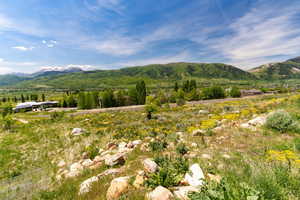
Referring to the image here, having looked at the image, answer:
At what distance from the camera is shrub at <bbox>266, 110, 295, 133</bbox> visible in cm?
716

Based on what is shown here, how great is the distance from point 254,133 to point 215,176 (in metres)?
5.50

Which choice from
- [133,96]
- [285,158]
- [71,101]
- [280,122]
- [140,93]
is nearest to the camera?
[285,158]

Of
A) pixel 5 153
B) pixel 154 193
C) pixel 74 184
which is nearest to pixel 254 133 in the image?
pixel 154 193

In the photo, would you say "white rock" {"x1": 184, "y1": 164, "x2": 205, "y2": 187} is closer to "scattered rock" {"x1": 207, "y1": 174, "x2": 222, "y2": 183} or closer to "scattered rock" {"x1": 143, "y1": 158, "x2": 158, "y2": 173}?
"scattered rock" {"x1": 207, "y1": 174, "x2": 222, "y2": 183}

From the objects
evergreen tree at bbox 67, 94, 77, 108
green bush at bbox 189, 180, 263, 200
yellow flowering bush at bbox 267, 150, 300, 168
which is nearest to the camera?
green bush at bbox 189, 180, 263, 200

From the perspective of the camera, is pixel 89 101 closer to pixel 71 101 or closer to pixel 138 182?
pixel 71 101

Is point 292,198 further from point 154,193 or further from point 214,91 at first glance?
point 214,91

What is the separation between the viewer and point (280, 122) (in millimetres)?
7363

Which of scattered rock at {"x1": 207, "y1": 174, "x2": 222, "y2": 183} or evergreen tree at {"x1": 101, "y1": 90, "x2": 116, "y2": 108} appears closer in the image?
scattered rock at {"x1": 207, "y1": 174, "x2": 222, "y2": 183}

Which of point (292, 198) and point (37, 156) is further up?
point (292, 198)

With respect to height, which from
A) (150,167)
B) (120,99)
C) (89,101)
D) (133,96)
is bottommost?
(89,101)

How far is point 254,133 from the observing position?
746 centimetres

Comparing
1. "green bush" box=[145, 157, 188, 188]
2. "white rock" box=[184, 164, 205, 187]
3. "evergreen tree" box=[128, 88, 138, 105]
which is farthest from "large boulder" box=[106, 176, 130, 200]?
"evergreen tree" box=[128, 88, 138, 105]

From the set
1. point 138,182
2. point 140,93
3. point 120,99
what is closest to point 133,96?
point 140,93
